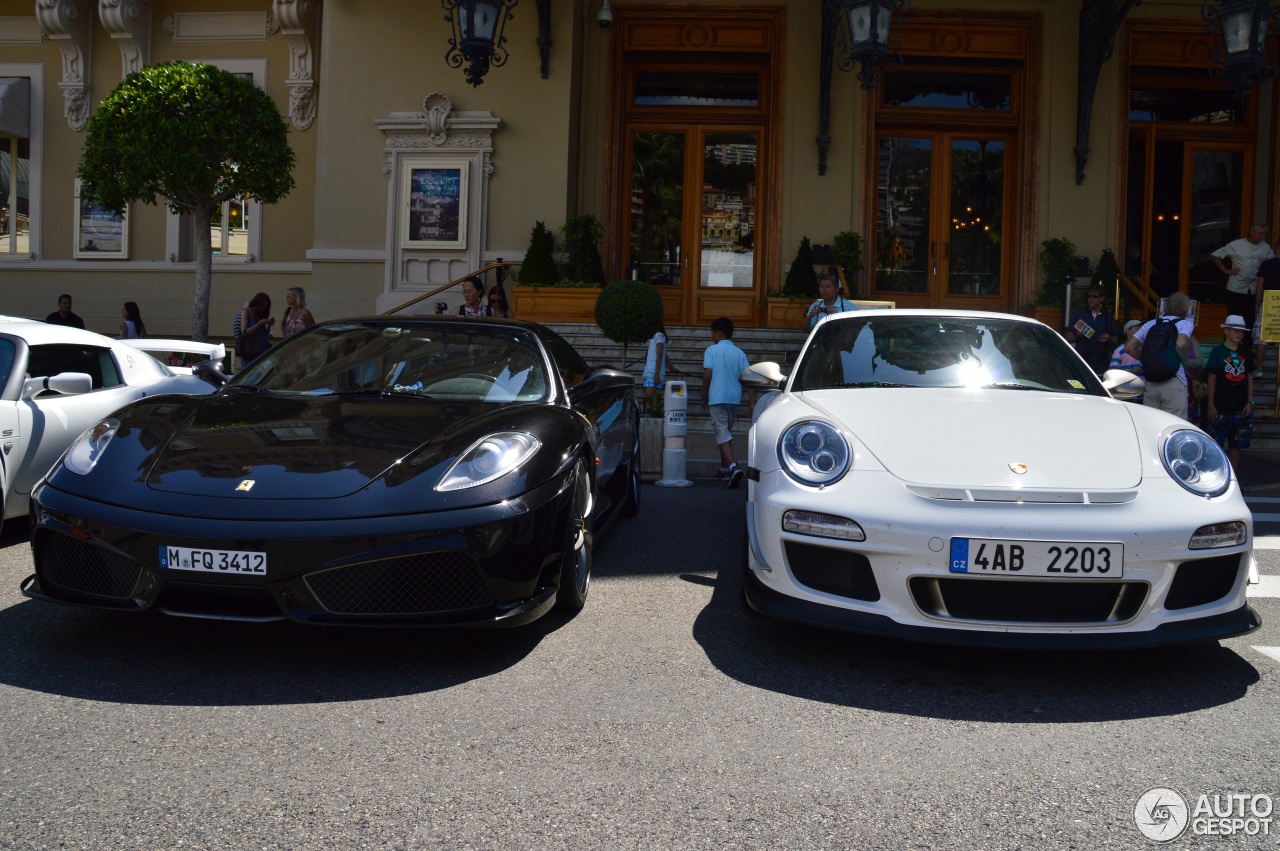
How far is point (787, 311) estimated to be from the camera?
15227 mm

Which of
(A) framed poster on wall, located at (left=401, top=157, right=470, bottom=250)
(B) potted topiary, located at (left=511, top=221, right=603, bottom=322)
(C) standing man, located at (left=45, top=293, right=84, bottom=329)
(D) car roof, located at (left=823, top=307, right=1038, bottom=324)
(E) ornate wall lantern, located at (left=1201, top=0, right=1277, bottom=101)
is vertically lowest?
(D) car roof, located at (left=823, top=307, right=1038, bottom=324)

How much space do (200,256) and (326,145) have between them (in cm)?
315

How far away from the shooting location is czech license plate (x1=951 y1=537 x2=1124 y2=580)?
3.76 m

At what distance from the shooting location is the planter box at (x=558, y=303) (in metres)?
15.1

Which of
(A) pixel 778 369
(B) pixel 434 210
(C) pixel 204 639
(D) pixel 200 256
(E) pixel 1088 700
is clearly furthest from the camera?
(B) pixel 434 210

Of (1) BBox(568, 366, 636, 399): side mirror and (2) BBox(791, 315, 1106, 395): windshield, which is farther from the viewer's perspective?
(1) BBox(568, 366, 636, 399): side mirror

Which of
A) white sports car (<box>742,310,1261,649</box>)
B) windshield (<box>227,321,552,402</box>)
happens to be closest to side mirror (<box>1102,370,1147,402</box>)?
white sports car (<box>742,310,1261,649</box>)

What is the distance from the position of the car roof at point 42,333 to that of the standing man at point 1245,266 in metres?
13.7

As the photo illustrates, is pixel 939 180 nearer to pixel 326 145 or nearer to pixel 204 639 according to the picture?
pixel 326 145

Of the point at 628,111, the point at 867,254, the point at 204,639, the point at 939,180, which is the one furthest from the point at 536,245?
the point at 204,639

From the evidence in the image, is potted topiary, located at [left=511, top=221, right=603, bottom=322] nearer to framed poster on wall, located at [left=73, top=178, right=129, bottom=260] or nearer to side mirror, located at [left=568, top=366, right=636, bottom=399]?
framed poster on wall, located at [left=73, top=178, right=129, bottom=260]

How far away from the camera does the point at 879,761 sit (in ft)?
10.5

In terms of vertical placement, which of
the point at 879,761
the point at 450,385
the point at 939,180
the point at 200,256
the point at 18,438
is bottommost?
the point at 879,761

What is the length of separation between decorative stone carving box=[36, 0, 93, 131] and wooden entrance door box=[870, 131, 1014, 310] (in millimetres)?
13045
